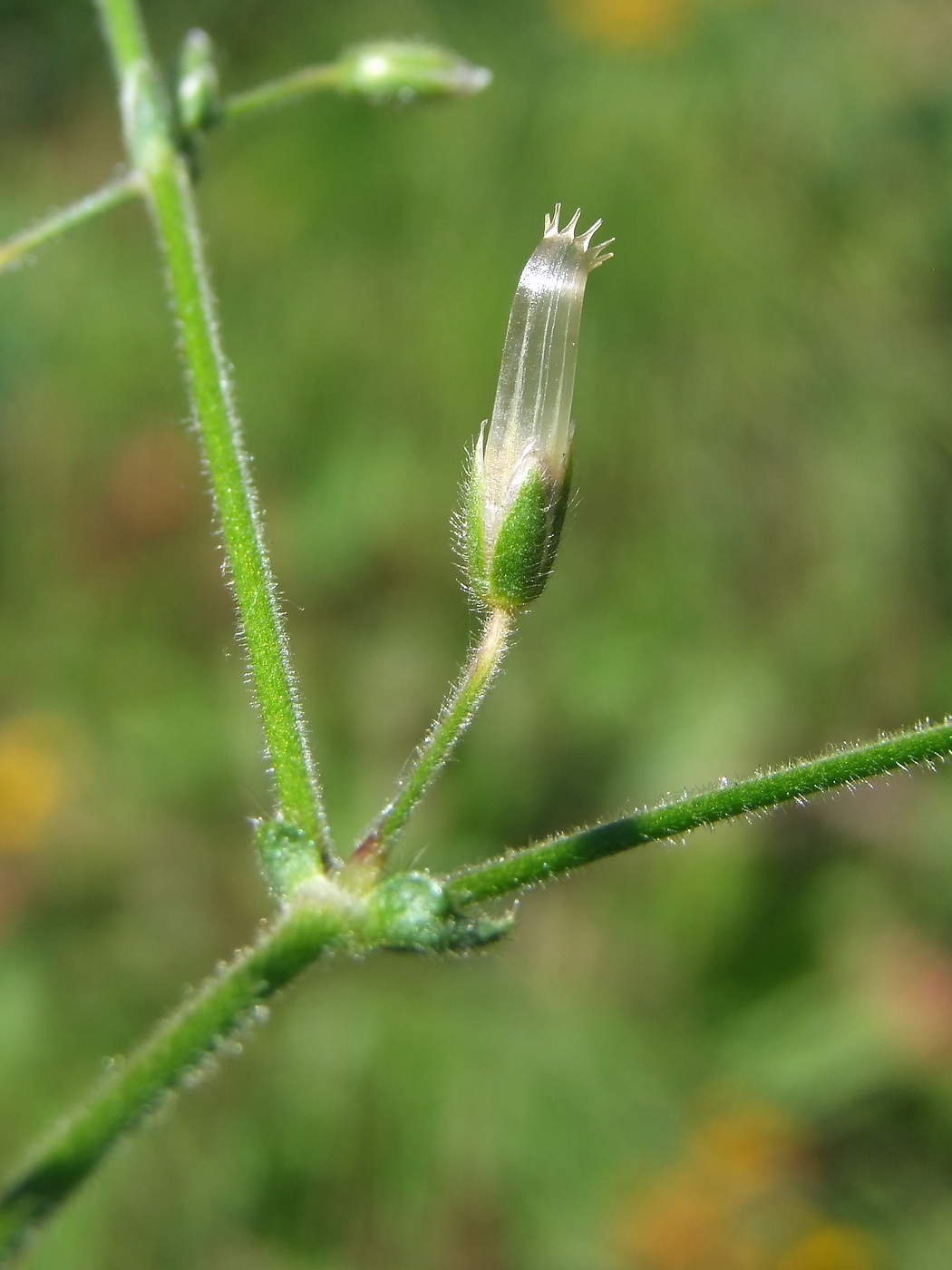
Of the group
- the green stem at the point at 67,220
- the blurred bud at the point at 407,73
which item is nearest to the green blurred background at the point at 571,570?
the blurred bud at the point at 407,73

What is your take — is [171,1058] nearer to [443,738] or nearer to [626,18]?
[443,738]

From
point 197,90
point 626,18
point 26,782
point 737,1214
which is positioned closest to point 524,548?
point 197,90

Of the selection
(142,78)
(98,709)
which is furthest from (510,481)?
(98,709)

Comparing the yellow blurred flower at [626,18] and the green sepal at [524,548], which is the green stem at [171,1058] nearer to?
the green sepal at [524,548]

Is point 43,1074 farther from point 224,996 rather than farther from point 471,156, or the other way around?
point 471,156

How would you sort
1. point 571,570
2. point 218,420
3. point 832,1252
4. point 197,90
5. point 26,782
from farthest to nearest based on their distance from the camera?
point 571,570, point 26,782, point 832,1252, point 197,90, point 218,420

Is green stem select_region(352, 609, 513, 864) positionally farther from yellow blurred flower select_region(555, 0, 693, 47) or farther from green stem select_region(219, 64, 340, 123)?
yellow blurred flower select_region(555, 0, 693, 47)

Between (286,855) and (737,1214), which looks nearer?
(286,855)
